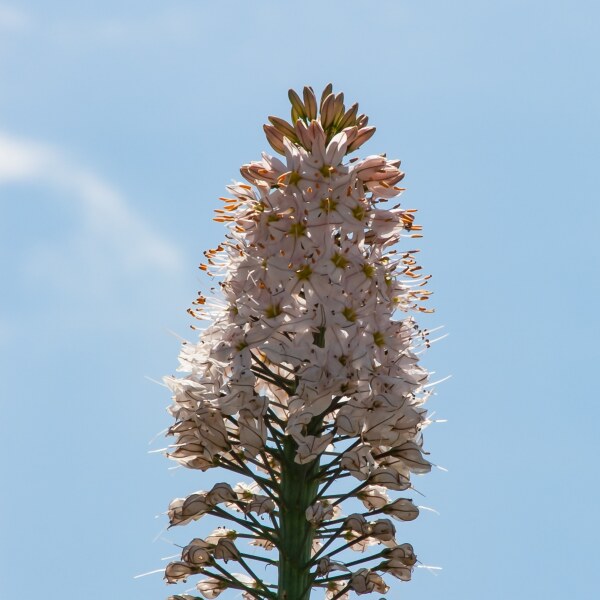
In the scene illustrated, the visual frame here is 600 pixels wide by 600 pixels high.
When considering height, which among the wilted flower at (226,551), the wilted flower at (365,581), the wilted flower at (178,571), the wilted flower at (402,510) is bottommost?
the wilted flower at (365,581)

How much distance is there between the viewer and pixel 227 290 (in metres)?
10.3

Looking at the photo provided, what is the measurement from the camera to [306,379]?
366 inches

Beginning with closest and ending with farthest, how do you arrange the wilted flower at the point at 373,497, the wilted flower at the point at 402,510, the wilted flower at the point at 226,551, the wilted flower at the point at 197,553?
the wilted flower at the point at 226,551
the wilted flower at the point at 197,553
the wilted flower at the point at 402,510
the wilted flower at the point at 373,497

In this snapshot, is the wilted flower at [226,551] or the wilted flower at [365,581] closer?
the wilted flower at [365,581]

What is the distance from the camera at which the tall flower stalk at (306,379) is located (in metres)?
9.30

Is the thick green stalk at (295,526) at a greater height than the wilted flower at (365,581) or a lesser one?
greater

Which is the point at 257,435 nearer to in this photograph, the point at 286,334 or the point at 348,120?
the point at 286,334

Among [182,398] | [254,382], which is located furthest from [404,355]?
[182,398]

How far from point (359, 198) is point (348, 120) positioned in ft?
3.90

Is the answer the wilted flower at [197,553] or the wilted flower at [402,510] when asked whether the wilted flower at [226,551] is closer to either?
the wilted flower at [197,553]

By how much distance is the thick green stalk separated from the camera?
921 cm

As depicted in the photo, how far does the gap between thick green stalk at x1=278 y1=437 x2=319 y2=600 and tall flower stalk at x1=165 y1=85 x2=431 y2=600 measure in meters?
0.01

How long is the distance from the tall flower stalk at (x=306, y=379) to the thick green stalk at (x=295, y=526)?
1 centimetres

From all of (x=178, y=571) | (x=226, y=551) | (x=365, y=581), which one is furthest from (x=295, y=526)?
(x=178, y=571)
